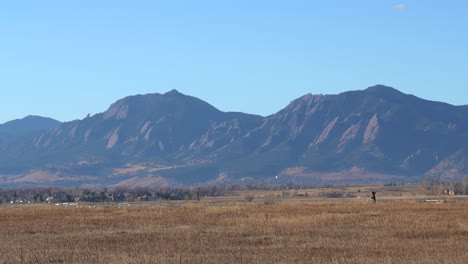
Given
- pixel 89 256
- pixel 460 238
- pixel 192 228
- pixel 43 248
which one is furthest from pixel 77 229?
pixel 460 238

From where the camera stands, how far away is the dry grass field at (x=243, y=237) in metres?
31.9

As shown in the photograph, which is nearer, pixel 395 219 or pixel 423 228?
pixel 423 228

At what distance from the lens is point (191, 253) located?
3334 centimetres

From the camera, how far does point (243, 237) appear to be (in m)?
39.7

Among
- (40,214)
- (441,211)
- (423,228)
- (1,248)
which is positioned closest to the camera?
(1,248)

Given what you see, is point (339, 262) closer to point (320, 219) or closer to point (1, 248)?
point (1, 248)

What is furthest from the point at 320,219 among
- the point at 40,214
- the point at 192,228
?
the point at 40,214

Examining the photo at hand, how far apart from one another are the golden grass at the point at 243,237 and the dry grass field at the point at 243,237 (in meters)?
0.03

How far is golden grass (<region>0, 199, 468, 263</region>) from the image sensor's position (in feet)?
105

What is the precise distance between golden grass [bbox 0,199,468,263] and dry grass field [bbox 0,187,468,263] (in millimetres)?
32

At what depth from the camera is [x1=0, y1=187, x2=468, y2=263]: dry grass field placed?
105 feet

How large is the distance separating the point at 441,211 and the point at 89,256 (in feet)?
87.4

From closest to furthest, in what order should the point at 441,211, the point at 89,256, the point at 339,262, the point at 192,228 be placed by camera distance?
the point at 339,262 → the point at 89,256 → the point at 192,228 → the point at 441,211

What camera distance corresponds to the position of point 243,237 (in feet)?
130
